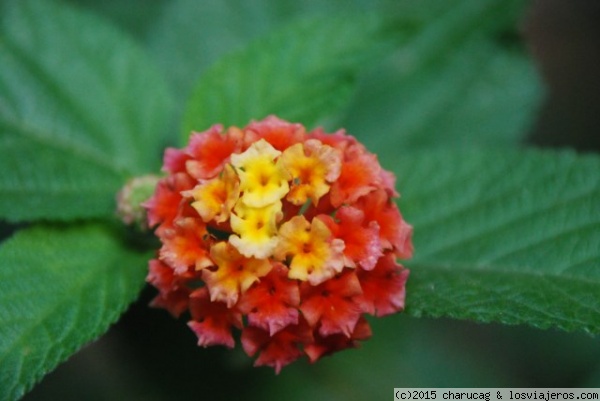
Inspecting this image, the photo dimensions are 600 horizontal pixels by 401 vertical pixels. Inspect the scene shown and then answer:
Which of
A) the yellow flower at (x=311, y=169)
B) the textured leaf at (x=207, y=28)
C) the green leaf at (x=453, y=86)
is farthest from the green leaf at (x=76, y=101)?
the green leaf at (x=453, y=86)

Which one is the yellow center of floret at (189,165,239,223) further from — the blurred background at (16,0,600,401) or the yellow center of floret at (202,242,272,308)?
the blurred background at (16,0,600,401)

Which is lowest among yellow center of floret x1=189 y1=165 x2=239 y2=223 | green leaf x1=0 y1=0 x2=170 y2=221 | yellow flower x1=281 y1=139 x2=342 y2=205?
yellow center of floret x1=189 y1=165 x2=239 y2=223

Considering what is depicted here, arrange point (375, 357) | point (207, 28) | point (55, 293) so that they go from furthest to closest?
point (207, 28) < point (375, 357) < point (55, 293)

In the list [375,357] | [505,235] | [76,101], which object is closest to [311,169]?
[505,235]

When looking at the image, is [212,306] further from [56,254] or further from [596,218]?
[596,218]

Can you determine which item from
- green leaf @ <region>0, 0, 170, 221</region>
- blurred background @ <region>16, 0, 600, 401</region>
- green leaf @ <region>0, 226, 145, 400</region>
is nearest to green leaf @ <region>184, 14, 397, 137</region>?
green leaf @ <region>0, 0, 170, 221</region>

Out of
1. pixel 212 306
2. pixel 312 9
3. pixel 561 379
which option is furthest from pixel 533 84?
pixel 212 306

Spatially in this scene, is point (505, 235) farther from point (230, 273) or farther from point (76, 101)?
point (76, 101)
